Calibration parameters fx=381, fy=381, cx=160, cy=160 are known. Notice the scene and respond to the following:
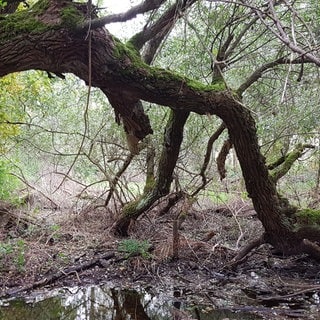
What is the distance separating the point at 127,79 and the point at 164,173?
7.68 ft

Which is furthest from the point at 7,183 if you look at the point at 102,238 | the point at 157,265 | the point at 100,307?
the point at 100,307

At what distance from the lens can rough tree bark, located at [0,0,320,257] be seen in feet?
10.3

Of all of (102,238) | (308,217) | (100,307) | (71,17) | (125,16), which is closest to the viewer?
(125,16)

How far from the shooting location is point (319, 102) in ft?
18.0

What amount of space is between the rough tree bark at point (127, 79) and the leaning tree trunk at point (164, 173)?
112mm

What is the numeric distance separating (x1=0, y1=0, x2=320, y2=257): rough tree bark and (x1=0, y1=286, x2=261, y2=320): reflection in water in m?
1.63

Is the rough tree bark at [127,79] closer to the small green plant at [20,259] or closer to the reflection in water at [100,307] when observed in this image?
the reflection in water at [100,307]

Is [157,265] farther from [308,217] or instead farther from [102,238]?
[308,217]

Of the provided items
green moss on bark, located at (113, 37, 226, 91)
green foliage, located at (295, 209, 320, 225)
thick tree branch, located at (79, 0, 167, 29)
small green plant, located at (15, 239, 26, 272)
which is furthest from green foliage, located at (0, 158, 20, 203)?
green foliage, located at (295, 209, 320, 225)

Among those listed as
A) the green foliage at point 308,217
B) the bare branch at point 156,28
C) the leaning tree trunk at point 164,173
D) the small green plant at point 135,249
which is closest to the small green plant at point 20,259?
the small green plant at point 135,249

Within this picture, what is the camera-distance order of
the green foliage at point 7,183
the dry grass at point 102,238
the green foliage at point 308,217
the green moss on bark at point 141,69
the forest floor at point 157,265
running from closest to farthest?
the green moss on bark at point 141,69
the forest floor at point 157,265
the green foliage at point 308,217
the dry grass at point 102,238
the green foliage at point 7,183

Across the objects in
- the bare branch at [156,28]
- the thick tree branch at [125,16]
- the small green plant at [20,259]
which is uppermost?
the bare branch at [156,28]

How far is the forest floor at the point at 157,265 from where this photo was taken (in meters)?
3.89

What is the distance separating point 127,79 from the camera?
359 centimetres
